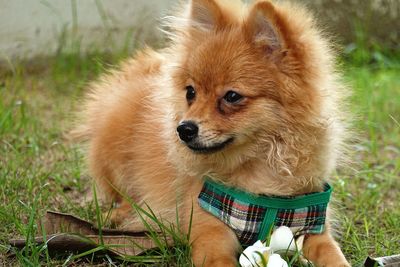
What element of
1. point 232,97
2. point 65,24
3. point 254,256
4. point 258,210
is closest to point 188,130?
point 232,97

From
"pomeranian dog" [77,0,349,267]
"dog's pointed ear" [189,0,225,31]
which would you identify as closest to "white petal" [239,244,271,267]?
"pomeranian dog" [77,0,349,267]

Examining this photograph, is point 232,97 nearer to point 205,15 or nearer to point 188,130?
point 188,130

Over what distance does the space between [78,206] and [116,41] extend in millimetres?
3075

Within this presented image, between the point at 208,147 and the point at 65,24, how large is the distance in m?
3.62

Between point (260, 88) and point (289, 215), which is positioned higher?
Answer: point (260, 88)

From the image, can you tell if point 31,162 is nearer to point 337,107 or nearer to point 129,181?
point 129,181

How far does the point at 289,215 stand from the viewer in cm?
329

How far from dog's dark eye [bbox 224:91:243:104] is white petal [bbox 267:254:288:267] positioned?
2.25ft

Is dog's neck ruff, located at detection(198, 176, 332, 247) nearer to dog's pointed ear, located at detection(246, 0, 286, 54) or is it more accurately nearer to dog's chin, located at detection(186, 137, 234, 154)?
dog's chin, located at detection(186, 137, 234, 154)

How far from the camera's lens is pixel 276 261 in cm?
295

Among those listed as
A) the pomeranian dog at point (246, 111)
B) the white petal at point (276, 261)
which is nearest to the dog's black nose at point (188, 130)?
the pomeranian dog at point (246, 111)

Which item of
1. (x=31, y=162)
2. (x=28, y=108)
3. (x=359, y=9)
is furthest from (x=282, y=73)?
(x=359, y=9)

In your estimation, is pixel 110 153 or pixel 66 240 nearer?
pixel 66 240

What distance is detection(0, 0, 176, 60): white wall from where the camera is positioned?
6562 mm
